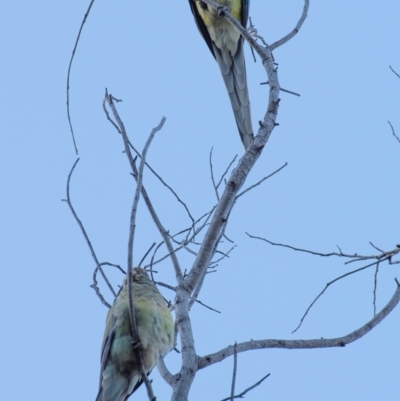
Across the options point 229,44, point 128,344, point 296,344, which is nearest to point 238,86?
point 229,44

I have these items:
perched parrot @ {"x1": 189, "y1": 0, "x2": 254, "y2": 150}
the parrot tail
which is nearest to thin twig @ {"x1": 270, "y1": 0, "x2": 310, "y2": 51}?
the parrot tail

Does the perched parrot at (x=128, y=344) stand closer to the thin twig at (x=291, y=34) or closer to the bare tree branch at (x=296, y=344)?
the bare tree branch at (x=296, y=344)

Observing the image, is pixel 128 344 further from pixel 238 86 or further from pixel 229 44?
pixel 229 44

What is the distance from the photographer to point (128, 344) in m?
3.55

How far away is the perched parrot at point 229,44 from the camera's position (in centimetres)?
588

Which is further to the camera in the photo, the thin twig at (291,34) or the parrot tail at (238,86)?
the parrot tail at (238,86)

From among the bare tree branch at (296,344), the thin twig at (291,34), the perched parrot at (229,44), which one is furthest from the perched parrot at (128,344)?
the perched parrot at (229,44)

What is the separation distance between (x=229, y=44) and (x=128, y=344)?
3687 millimetres

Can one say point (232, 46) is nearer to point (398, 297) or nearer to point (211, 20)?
point (211, 20)

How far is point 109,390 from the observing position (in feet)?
11.5

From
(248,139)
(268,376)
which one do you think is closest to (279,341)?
(268,376)

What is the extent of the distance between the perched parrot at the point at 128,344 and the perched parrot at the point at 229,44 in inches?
92.3

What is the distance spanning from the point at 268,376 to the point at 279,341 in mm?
250

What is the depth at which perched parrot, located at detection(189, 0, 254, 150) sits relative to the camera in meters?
5.88
